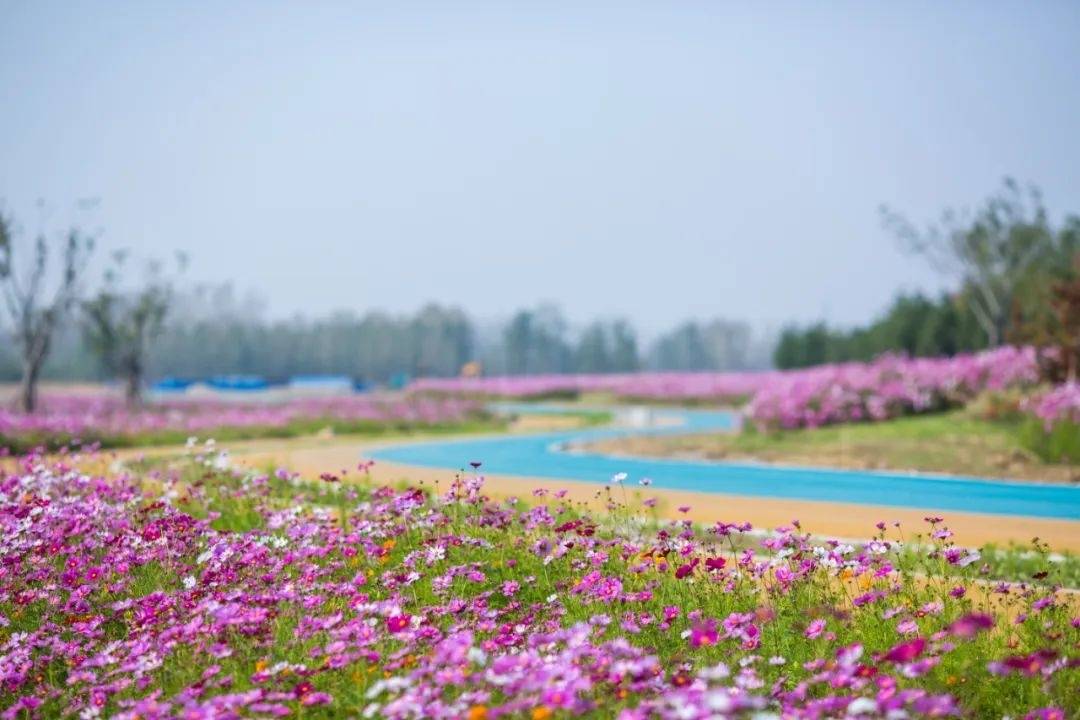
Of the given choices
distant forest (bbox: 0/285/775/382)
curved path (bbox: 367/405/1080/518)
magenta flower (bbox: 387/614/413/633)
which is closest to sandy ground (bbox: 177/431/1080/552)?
curved path (bbox: 367/405/1080/518)

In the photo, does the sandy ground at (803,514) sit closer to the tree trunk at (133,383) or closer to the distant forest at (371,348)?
the tree trunk at (133,383)

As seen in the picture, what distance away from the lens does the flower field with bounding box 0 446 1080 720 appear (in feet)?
12.6

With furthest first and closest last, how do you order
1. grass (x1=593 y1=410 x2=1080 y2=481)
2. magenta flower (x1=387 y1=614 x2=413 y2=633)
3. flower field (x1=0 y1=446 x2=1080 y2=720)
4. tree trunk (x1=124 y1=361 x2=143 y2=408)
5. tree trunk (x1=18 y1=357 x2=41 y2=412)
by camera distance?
tree trunk (x1=124 y1=361 x2=143 y2=408)
tree trunk (x1=18 y1=357 x2=41 y2=412)
grass (x1=593 y1=410 x2=1080 y2=481)
magenta flower (x1=387 y1=614 x2=413 y2=633)
flower field (x1=0 y1=446 x2=1080 y2=720)

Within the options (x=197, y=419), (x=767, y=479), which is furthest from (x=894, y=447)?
(x=197, y=419)

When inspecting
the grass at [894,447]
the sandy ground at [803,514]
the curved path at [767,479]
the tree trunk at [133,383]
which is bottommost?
the curved path at [767,479]

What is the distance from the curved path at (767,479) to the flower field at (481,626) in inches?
201

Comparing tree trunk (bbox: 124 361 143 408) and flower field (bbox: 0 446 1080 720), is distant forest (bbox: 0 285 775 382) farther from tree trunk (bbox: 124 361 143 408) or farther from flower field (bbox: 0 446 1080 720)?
flower field (bbox: 0 446 1080 720)

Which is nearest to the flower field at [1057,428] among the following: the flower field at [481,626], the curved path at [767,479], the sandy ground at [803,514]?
the curved path at [767,479]

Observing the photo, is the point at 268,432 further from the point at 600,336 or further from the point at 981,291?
the point at 600,336

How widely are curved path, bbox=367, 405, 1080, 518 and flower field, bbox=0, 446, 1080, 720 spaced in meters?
5.10

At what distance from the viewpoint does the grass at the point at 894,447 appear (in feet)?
51.0

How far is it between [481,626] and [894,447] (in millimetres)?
13868

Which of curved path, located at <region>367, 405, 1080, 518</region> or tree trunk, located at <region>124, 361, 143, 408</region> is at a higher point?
tree trunk, located at <region>124, 361, 143, 408</region>

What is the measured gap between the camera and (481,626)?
507cm
